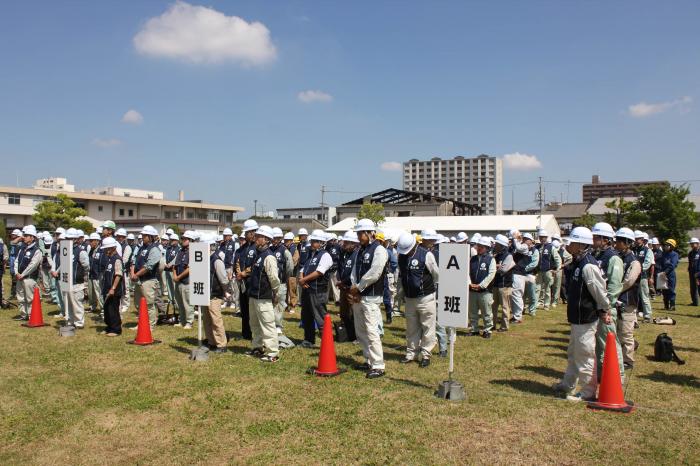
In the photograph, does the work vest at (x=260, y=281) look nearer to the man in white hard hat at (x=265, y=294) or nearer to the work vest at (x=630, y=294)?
the man in white hard hat at (x=265, y=294)

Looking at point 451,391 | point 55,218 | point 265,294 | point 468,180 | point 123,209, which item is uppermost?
point 468,180

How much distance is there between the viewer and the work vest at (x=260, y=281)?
8.91 m

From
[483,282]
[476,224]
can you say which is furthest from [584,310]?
[476,224]

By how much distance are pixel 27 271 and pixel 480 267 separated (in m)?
11.7

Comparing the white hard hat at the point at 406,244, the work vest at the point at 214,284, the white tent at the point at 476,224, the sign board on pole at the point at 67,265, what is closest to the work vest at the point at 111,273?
the sign board on pole at the point at 67,265

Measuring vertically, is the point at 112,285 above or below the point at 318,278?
below

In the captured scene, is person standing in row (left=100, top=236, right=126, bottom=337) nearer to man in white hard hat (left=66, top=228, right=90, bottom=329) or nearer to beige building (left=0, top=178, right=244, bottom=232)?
man in white hard hat (left=66, top=228, right=90, bottom=329)

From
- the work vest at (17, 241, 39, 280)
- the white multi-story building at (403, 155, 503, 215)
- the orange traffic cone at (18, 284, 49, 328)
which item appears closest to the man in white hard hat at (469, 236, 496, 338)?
the orange traffic cone at (18, 284, 49, 328)

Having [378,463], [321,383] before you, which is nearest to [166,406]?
[321,383]

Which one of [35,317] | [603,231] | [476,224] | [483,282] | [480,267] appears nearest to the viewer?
[603,231]

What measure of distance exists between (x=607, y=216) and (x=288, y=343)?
5150 centimetres

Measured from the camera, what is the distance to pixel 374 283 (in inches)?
327

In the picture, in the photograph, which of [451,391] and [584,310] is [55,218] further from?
[584,310]

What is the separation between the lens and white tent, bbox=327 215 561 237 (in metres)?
53.2
